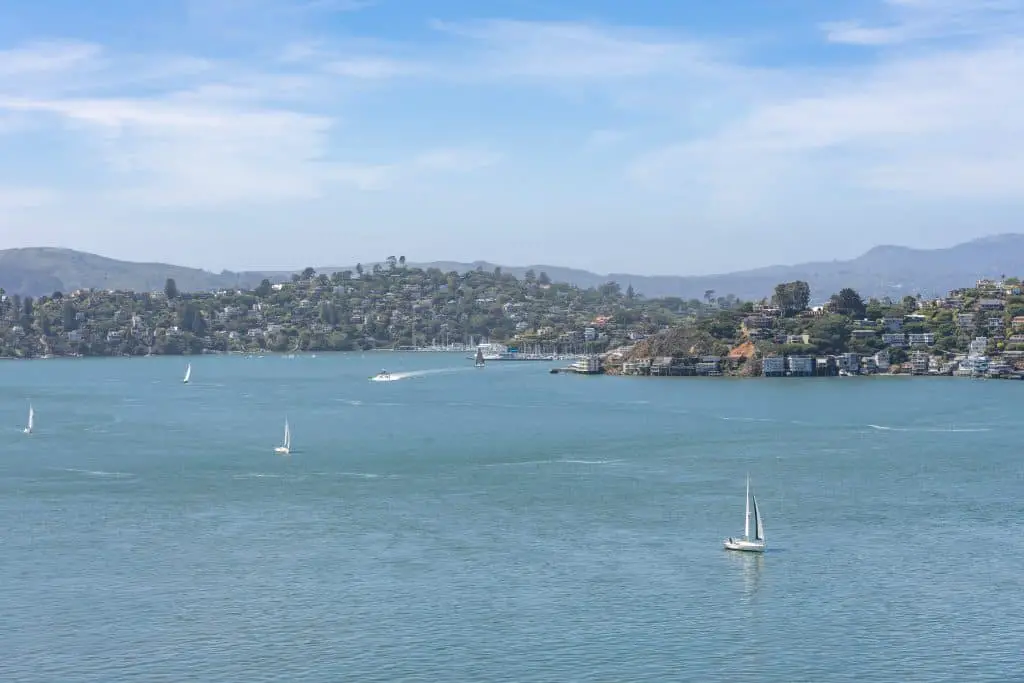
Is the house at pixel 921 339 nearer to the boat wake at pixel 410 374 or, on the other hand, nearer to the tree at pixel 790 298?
the tree at pixel 790 298

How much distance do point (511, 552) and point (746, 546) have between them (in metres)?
4.78

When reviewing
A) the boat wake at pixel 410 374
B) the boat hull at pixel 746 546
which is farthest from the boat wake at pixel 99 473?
the boat wake at pixel 410 374

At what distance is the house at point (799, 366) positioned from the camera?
297ft

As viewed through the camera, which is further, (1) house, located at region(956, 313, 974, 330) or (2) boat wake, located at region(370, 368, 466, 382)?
(1) house, located at region(956, 313, 974, 330)

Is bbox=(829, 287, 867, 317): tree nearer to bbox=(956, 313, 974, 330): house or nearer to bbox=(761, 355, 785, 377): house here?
bbox=(956, 313, 974, 330): house

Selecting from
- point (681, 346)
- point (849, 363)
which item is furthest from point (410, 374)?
point (849, 363)

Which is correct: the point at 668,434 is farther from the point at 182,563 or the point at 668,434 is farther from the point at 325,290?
the point at 325,290

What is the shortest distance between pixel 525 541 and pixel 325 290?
15574cm

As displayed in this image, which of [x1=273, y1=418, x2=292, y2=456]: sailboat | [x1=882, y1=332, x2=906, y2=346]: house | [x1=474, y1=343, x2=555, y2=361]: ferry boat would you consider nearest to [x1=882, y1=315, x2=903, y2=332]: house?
[x1=882, y1=332, x2=906, y2=346]: house

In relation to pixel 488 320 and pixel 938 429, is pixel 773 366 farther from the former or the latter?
pixel 488 320

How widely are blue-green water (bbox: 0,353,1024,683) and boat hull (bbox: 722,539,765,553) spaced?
0.94 feet

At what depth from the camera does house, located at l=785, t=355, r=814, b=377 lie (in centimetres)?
9044

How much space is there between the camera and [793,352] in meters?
92.9

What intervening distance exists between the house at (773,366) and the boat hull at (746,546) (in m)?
63.6
